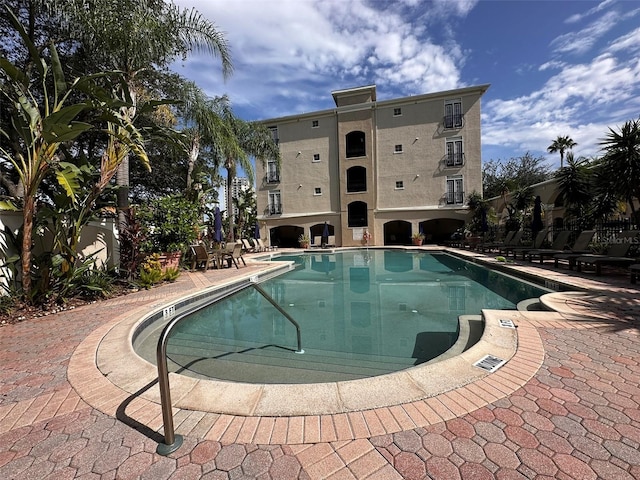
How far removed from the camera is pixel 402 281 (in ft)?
29.6

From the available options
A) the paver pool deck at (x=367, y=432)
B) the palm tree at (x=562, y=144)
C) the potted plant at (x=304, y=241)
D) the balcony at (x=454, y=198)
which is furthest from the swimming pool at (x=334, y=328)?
the palm tree at (x=562, y=144)

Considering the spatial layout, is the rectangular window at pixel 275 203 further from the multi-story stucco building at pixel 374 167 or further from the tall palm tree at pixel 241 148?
the tall palm tree at pixel 241 148

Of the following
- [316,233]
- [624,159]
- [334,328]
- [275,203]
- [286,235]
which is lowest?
[334,328]

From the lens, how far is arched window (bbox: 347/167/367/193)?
24.7 metres

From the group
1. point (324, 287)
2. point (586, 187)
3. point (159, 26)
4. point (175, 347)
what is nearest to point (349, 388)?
point (175, 347)

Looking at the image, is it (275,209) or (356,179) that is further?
(275,209)

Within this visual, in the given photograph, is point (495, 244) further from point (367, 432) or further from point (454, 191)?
point (367, 432)

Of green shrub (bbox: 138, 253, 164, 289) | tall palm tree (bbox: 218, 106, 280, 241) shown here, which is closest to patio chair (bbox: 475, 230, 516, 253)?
tall palm tree (bbox: 218, 106, 280, 241)

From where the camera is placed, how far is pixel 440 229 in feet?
85.7

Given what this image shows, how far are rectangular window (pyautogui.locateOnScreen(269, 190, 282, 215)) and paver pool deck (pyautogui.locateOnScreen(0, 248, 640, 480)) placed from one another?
928 inches

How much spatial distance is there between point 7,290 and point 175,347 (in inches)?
148

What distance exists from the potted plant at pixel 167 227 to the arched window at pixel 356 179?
17449 millimetres

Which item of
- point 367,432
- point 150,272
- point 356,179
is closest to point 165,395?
point 367,432

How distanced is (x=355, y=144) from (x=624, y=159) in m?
18.3
